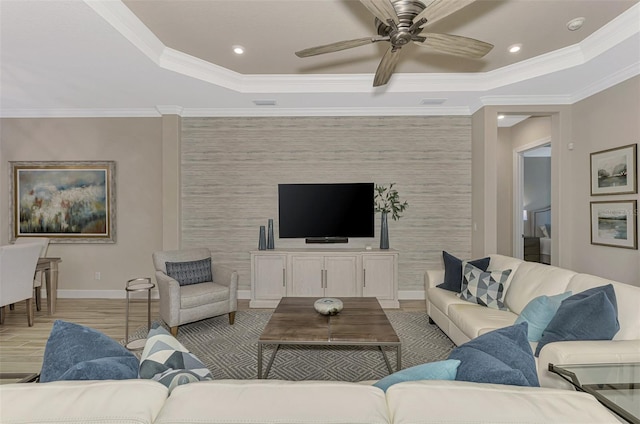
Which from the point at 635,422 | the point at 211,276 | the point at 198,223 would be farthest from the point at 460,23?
the point at 198,223

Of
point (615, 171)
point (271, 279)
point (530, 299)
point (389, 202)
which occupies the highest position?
point (615, 171)

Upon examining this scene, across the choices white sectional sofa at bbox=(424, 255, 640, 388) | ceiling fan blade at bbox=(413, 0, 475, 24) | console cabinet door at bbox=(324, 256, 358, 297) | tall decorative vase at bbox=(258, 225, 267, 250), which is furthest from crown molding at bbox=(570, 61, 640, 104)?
tall decorative vase at bbox=(258, 225, 267, 250)

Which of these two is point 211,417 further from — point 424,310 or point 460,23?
point 424,310

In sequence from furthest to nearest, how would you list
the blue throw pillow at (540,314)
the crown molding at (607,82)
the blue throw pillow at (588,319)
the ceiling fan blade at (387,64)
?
1. the crown molding at (607,82)
2. the ceiling fan blade at (387,64)
3. the blue throw pillow at (540,314)
4. the blue throw pillow at (588,319)

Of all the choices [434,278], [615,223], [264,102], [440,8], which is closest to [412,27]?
[440,8]

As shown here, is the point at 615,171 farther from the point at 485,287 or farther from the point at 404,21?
the point at 404,21

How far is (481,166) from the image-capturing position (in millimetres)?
4469

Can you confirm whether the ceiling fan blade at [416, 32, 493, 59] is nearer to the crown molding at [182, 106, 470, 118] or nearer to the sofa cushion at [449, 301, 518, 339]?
the sofa cushion at [449, 301, 518, 339]

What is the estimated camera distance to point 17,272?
3.53 metres

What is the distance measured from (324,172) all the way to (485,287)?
271 centimetres

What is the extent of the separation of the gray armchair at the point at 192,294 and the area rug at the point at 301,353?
21cm

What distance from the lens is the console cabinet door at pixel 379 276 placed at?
4.36 metres

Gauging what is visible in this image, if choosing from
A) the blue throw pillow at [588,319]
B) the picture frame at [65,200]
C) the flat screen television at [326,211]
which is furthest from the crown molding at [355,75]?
the blue throw pillow at [588,319]

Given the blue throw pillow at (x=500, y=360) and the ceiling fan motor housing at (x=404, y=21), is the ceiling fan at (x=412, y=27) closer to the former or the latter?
the ceiling fan motor housing at (x=404, y=21)
